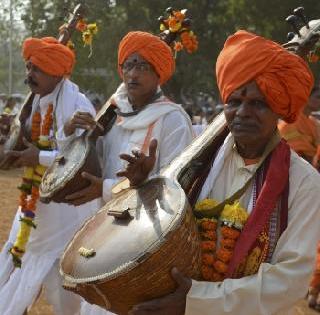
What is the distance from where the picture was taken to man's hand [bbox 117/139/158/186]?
2.87 m

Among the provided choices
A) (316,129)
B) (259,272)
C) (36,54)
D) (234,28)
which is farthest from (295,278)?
(234,28)

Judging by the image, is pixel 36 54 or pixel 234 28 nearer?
pixel 36 54

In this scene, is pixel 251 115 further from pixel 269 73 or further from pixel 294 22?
pixel 294 22

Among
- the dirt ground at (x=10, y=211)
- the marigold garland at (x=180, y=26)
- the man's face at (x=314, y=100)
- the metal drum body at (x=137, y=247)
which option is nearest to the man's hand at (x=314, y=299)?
the dirt ground at (x=10, y=211)

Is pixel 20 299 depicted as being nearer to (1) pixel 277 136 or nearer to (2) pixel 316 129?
(1) pixel 277 136

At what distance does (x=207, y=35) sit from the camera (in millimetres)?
30578

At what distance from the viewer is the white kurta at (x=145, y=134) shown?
421 cm

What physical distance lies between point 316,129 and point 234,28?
23154 mm

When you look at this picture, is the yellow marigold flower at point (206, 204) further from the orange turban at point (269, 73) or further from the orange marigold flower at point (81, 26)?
the orange marigold flower at point (81, 26)

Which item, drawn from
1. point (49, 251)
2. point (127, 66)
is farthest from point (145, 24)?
point (127, 66)

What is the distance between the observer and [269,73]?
2809 millimetres

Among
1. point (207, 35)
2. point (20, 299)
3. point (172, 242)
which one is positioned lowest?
point (207, 35)

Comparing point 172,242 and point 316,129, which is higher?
point 172,242

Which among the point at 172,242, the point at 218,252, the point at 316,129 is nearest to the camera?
the point at 172,242
